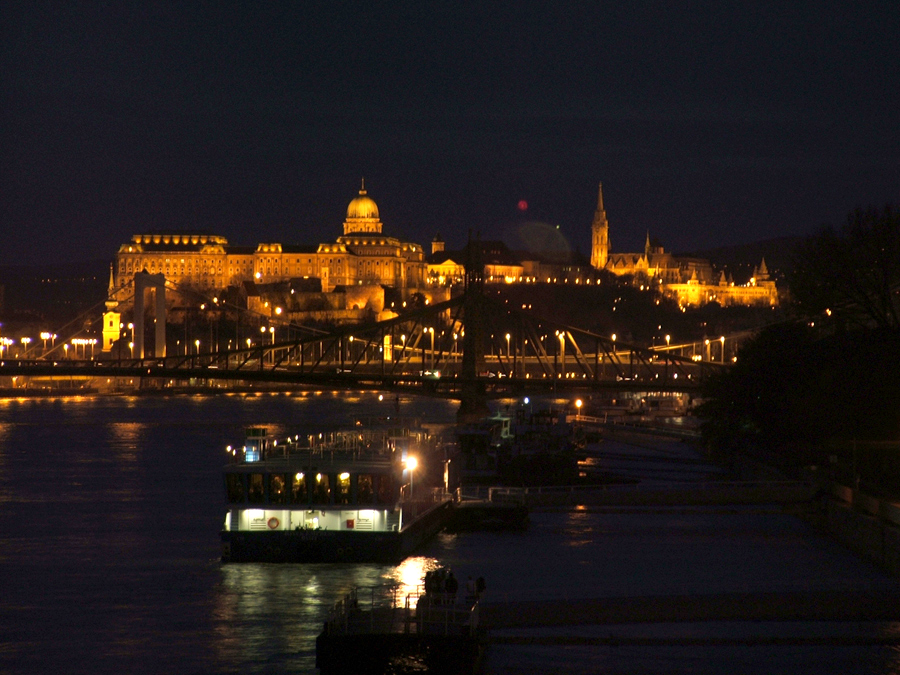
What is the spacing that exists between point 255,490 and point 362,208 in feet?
399

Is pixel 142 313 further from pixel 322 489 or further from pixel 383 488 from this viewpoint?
pixel 383 488

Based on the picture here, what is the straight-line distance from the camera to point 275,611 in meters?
16.6

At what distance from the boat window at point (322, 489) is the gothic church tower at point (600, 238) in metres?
147

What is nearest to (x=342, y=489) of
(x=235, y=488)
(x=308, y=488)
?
(x=308, y=488)

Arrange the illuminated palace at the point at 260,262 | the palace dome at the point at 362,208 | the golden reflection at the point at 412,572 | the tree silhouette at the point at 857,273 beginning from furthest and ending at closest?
the palace dome at the point at 362,208, the illuminated palace at the point at 260,262, the tree silhouette at the point at 857,273, the golden reflection at the point at 412,572

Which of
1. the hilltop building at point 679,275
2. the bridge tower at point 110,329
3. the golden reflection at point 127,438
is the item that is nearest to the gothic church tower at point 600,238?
the hilltop building at point 679,275

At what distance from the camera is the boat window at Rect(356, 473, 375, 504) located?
1906 cm

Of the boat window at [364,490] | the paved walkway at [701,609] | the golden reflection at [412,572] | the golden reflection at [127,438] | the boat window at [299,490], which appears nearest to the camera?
the paved walkway at [701,609]

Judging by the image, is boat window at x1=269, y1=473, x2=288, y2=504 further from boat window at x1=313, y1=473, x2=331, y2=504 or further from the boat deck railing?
the boat deck railing

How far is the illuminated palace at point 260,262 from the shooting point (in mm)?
125750

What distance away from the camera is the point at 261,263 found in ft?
414

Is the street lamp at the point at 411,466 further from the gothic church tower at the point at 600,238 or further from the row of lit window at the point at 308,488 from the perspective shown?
the gothic church tower at the point at 600,238

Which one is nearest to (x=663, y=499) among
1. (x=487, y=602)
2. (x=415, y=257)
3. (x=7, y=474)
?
(x=487, y=602)

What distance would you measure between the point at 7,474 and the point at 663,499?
1498 centimetres
